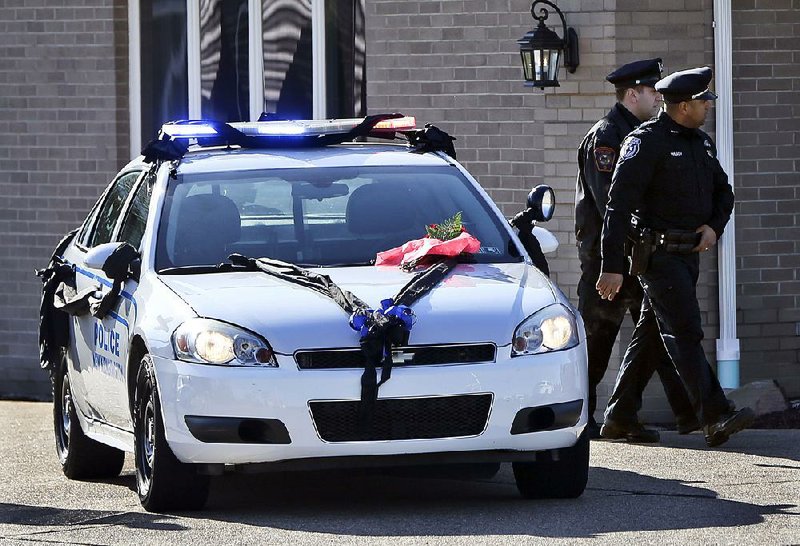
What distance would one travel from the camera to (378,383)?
7.18m

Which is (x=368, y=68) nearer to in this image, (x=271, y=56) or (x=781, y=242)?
(x=271, y=56)

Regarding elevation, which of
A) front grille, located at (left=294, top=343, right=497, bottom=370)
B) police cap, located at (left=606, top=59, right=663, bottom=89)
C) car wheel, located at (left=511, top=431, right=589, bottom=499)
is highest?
police cap, located at (left=606, top=59, right=663, bottom=89)

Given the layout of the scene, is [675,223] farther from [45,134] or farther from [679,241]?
[45,134]

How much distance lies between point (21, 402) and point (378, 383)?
6.89 meters

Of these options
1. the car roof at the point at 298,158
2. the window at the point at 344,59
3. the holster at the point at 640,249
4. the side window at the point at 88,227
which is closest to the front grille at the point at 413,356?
the car roof at the point at 298,158

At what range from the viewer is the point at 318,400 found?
7.17 metres

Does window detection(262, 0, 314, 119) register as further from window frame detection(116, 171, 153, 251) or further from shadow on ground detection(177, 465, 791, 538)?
shadow on ground detection(177, 465, 791, 538)

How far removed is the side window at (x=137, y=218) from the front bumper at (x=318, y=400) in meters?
1.21

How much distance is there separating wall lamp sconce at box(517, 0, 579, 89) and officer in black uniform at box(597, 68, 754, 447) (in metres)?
2.56

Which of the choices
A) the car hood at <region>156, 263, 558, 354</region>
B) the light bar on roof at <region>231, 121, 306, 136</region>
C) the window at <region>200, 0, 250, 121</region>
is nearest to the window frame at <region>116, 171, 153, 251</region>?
the light bar on roof at <region>231, 121, 306, 136</region>

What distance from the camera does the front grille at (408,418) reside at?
720 centimetres

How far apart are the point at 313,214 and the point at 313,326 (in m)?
1.24

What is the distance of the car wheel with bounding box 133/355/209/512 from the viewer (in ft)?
24.6

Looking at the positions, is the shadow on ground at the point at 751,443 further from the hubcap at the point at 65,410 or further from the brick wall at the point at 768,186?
the hubcap at the point at 65,410
